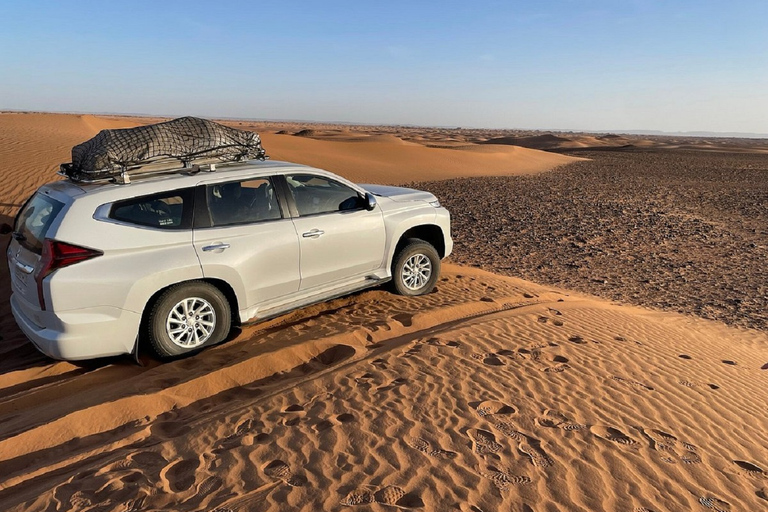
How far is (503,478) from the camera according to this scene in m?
3.08

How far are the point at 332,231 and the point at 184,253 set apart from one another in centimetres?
160

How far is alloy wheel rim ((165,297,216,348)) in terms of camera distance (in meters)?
4.65

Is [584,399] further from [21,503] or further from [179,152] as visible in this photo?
[179,152]

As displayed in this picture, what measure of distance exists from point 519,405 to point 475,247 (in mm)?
7222

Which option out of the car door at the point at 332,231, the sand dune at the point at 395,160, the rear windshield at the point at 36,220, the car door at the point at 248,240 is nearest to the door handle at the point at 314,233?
the car door at the point at 332,231

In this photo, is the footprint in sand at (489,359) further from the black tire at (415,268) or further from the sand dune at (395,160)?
the sand dune at (395,160)

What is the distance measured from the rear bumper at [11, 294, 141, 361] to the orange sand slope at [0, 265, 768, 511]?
0.35 metres

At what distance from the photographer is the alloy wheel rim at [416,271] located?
6609mm

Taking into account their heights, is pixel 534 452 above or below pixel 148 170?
below

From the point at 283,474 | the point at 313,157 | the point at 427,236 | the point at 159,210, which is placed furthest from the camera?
the point at 313,157

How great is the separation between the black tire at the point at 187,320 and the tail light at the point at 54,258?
774mm

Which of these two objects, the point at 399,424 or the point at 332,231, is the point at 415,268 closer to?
the point at 332,231

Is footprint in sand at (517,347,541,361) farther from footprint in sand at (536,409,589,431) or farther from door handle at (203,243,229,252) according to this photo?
door handle at (203,243,229,252)

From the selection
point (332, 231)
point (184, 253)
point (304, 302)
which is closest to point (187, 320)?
point (184, 253)
